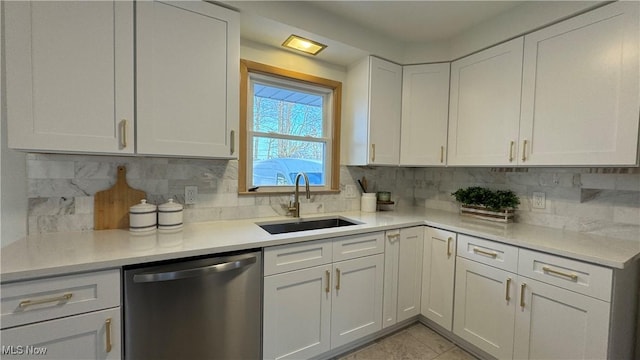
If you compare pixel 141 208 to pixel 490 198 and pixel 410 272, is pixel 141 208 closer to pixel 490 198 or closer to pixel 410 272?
pixel 410 272

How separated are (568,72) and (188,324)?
259 cm

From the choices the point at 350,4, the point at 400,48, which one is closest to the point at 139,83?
the point at 350,4

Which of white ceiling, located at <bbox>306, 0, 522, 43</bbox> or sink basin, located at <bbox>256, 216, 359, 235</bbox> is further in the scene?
sink basin, located at <bbox>256, 216, 359, 235</bbox>

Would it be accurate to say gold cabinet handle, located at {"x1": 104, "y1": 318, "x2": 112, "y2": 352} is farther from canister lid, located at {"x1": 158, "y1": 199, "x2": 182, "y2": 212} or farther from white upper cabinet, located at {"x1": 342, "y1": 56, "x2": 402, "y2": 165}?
white upper cabinet, located at {"x1": 342, "y1": 56, "x2": 402, "y2": 165}

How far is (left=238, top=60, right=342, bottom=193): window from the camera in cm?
204

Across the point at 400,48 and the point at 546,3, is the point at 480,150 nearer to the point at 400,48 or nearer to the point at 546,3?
the point at 546,3

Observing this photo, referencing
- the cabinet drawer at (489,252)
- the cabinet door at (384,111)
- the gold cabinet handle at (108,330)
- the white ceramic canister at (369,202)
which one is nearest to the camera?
the gold cabinet handle at (108,330)

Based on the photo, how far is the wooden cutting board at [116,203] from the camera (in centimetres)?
153

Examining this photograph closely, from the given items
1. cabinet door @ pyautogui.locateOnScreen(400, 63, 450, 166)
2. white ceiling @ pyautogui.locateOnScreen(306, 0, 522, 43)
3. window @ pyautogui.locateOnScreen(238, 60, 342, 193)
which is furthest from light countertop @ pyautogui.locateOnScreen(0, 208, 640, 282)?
white ceiling @ pyautogui.locateOnScreen(306, 0, 522, 43)

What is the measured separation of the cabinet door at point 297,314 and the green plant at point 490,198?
141cm

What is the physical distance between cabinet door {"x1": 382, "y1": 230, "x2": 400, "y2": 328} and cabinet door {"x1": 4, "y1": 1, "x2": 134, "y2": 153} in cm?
174

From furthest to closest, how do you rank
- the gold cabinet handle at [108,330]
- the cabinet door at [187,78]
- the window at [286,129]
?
the window at [286,129], the cabinet door at [187,78], the gold cabinet handle at [108,330]

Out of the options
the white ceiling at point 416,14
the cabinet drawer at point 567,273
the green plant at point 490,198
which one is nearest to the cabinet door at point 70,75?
the white ceiling at point 416,14

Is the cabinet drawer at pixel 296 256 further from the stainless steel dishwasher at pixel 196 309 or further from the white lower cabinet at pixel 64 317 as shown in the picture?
the white lower cabinet at pixel 64 317
